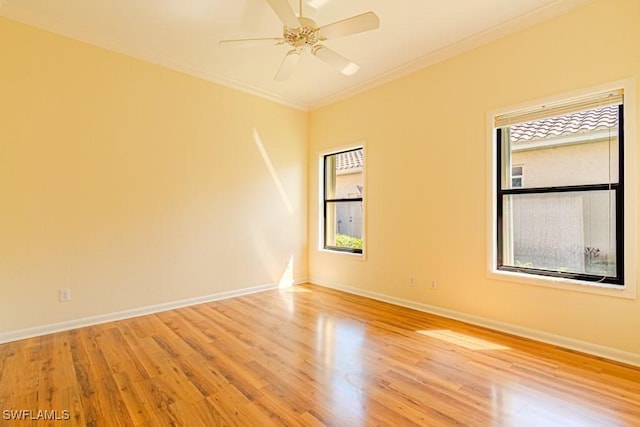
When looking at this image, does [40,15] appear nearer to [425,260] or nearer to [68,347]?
[68,347]

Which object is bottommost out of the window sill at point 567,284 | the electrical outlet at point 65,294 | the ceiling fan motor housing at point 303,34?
the electrical outlet at point 65,294

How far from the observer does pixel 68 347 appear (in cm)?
268

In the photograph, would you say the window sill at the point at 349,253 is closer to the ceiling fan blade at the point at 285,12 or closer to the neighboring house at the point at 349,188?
the neighboring house at the point at 349,188

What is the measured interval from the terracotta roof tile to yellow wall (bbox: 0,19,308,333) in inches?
129

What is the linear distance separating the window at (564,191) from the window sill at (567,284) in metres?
0.08

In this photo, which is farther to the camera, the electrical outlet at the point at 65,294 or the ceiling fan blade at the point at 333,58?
the electrical outlet at the point at 65,294

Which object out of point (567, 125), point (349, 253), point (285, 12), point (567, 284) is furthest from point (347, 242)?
point (285, 12)

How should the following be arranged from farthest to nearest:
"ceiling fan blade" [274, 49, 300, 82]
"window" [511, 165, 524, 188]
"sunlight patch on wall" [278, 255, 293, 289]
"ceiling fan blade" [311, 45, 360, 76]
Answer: "sunlight patch on wall" [278, 255, 293, 289] → "window" [511, 165, 524, 188] → "ceiling fan blade" [274, 49, 300, 82] → "ceiling fan blade" [311, 45, 360, 76]

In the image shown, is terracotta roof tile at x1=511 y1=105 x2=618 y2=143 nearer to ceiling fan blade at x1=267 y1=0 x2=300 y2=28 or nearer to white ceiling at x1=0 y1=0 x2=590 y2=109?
white ceiling at x1=0 y1=0 x2=590 y2=109

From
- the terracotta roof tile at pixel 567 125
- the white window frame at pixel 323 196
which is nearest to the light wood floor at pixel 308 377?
the white window frame at pixel 323 196

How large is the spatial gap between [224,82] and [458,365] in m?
4.25

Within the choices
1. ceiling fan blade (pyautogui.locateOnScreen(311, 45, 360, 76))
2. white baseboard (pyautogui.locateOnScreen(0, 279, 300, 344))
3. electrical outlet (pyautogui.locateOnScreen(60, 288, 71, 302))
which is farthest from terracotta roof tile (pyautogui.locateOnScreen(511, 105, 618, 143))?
electrical outlet (pyautogui.locateOnScreen(60, 288, 71, 302))

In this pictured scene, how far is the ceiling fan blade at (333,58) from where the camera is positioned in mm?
2626

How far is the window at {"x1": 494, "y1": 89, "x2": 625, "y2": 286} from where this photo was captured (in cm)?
253
